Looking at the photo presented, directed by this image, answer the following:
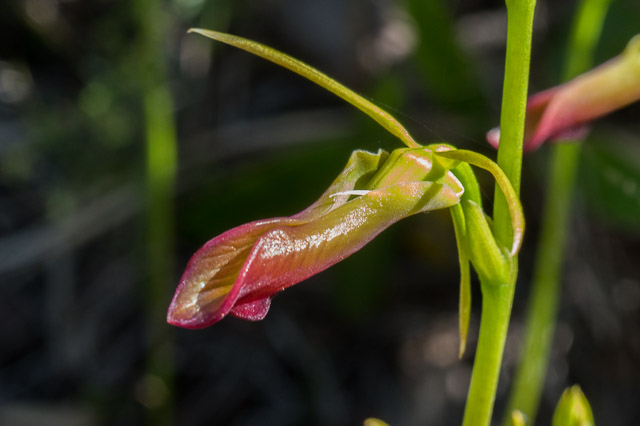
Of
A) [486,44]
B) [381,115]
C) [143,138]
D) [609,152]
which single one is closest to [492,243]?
[381,115]

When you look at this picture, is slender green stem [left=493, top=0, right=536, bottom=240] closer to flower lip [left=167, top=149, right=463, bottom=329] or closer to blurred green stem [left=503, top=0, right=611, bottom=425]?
flower lip [left=167, top=149, right=463, bottom=329]

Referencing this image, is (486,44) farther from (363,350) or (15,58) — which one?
(15,58)

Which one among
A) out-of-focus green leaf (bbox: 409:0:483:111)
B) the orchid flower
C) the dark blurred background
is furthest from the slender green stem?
out-of-focus green leaf (bbox: 409:0:483:111)

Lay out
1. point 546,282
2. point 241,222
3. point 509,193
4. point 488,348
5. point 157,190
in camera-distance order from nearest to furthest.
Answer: point 509,193 → point 488,348 → point 546,282 → point 157,190 → point 241,222

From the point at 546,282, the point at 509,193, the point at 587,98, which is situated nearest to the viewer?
the point at 509,193

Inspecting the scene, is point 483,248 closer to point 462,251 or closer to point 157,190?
point 462,251

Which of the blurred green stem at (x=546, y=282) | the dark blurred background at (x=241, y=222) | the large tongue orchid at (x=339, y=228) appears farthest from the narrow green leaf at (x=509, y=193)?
the dark blurred background at (x=241, y=222)

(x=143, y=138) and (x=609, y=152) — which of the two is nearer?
(x=609, y=152)

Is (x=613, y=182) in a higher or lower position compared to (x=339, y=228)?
lower

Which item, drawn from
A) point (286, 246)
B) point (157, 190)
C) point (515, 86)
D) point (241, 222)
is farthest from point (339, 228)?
point (241, 222)
